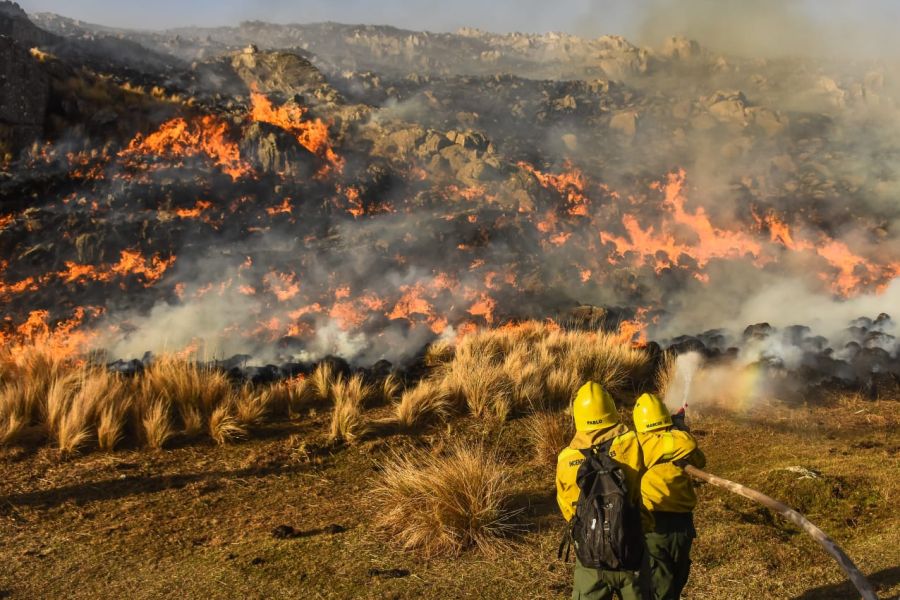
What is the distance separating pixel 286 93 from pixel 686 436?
22407 millimetres

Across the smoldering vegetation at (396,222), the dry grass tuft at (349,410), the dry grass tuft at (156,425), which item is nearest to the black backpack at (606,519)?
the dry grass tuft at (349,410)

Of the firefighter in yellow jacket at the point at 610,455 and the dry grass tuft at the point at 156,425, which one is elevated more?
the firefighter in yellow jacket at the point at 610,455

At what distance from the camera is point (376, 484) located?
6484mm


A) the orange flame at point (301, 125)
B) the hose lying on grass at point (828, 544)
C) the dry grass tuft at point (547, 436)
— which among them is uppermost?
the orange flame at point (301, 125)

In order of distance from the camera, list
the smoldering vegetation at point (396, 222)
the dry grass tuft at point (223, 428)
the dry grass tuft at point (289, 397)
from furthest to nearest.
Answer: the smoldering vegetation at point (396, 222) < the dry grass tuft at point (289, 397) < the dry grass tuft at point (223, 428)

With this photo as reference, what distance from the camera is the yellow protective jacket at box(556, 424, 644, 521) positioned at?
3.18 metres

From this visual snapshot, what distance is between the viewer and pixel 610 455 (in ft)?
10.5

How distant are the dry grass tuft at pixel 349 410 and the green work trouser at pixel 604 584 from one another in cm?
483

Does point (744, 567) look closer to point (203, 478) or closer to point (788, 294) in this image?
point (203, 478)

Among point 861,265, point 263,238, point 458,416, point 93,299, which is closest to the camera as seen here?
point 458,416

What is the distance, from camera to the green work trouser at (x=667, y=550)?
3.46 metres

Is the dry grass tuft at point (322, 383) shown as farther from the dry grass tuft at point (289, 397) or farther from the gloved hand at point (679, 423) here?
the gloved hand at point (679, 423)

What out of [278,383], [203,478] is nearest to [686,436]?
[203,478]

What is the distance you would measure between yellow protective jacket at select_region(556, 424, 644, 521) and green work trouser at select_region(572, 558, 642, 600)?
0.33 metres
